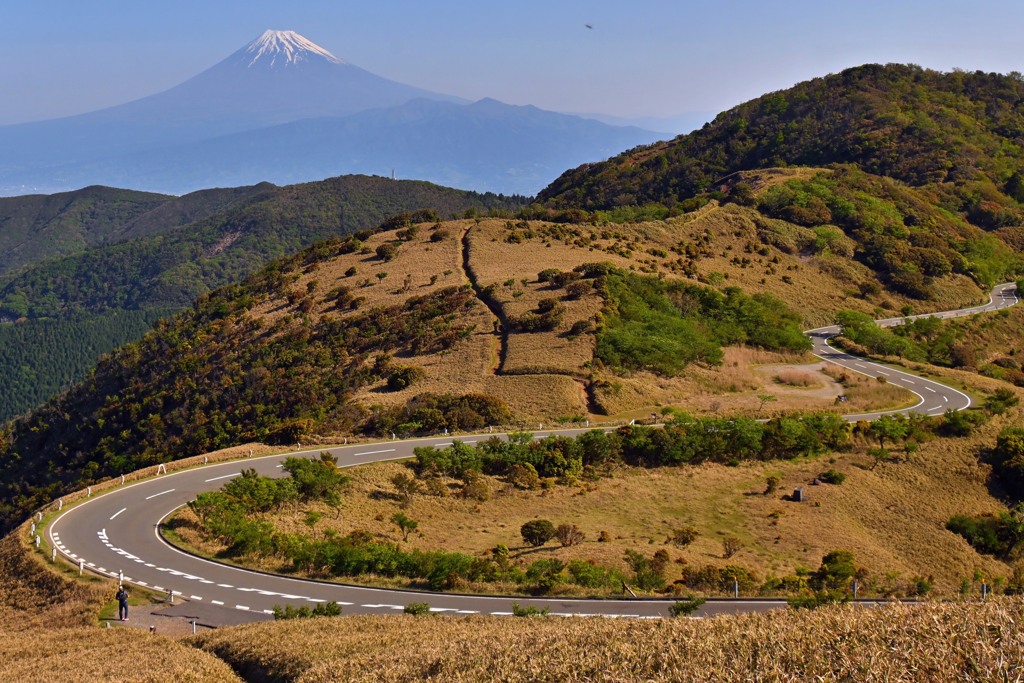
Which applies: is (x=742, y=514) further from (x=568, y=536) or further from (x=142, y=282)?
(x=142, y=282)

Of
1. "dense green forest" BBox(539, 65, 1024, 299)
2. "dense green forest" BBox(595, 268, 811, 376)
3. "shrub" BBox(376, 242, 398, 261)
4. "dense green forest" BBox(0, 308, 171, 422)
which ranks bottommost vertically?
"dense green forest" BBox(0, 308, 171, 422)

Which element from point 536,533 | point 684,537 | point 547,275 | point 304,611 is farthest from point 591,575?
point 547,275

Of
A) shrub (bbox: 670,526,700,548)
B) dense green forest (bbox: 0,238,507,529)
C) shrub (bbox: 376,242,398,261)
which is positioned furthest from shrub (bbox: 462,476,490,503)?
shrub (bbox: 376,242,398,261)

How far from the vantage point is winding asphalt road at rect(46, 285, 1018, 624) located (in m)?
17.9

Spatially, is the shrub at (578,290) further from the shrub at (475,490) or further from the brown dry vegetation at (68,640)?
the brown dry vegetation at (68,640)

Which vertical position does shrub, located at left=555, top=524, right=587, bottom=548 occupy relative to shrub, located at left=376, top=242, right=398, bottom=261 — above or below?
below

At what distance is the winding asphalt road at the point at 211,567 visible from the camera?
17.9 metres

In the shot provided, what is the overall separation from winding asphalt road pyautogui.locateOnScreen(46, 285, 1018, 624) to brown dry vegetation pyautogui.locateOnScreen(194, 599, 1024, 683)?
560cm

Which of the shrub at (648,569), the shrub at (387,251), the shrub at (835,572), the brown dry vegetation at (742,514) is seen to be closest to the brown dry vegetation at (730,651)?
the shrub at (648,569)

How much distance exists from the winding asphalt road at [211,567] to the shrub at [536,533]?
4.96m

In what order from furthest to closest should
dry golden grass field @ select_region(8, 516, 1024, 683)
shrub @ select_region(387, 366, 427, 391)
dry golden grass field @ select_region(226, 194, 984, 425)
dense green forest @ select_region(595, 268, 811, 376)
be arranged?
1. dense green forest @ select_region(595, 268, 811, 376)
2. shrub @ select_region(387, 366, 427, 391)
3. dry golden grass field @ select_region(226, 194, 984, 425)
4. dry golden grass field @ select_region(8, 516, 1024, 683)

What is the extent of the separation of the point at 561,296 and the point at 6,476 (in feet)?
111

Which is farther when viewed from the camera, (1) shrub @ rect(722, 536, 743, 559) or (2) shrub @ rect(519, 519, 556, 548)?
(2) shrub @ rect(519, 519, 556, 548)

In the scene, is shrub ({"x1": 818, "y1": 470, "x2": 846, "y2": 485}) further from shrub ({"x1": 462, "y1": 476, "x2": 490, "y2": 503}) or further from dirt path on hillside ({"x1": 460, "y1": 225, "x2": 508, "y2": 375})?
dirt path on hillside ({"x1": 460, "y1": 225, "x2": 508, "y2": 375})
